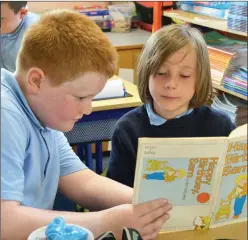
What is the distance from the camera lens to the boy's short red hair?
79cm

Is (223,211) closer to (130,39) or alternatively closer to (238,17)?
(238,17)

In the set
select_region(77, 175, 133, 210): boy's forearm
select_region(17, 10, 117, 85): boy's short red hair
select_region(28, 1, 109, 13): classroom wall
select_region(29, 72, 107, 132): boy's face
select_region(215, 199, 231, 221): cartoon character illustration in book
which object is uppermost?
select_region(17, 10, 117, 85): boy's short red hair

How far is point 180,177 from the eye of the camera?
2.46 ft

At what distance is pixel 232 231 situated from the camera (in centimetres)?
78

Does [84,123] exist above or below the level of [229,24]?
below

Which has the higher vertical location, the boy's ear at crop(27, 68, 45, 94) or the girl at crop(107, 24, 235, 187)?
the boy's ear at crop(27, 68, 45, 94)

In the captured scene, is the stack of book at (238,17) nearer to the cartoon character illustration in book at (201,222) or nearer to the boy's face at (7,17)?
the boy's face at (7,17)

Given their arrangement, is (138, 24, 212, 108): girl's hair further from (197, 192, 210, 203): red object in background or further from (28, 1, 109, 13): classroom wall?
(28, 1, 109, 13): classroom wall

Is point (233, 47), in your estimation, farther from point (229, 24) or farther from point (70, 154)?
point (70, 154)

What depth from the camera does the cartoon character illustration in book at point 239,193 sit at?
2.50ft

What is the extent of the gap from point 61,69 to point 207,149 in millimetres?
297

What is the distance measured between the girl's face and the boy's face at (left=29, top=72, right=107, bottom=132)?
1.28 feet

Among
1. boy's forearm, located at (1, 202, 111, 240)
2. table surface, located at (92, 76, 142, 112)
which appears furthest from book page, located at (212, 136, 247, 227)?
table surface, located at (92, 76, 142, 112)

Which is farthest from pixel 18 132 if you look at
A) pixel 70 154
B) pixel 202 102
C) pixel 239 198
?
pixel 202 102
